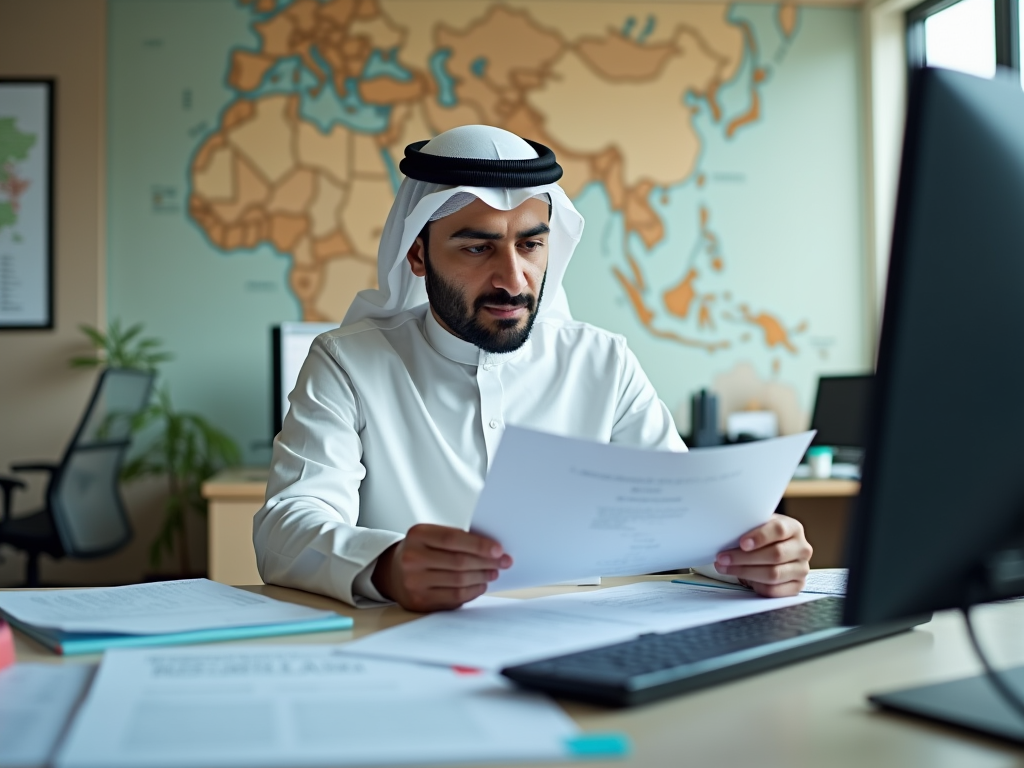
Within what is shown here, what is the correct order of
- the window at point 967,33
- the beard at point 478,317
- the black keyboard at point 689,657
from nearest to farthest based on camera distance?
A: 1. the black keyboard at point 689,657
2. the beard at point 478,317
3. the window at point 967,33

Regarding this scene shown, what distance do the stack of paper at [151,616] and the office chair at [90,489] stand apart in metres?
2.50

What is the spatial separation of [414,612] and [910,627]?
55 centimetres

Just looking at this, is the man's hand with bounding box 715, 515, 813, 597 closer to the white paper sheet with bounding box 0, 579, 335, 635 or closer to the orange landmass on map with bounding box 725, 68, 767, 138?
the white paper sheet with bounding box 0, 579, 335, 635

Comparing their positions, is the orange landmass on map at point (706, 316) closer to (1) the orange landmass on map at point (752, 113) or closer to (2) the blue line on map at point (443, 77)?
(1) the orange landmass on map at point (752, 113)

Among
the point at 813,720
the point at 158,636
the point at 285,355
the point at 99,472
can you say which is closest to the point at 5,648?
the point at 158,636

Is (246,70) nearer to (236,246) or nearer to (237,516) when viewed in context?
(236,246)

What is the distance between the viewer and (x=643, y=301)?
4.50 meters

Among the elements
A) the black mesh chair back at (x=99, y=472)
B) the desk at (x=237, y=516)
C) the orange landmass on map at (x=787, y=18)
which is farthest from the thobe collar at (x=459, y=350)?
the orange landmass on map at (x=787, y=18)

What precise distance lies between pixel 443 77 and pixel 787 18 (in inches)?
66.5

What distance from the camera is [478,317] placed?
6.09 ft

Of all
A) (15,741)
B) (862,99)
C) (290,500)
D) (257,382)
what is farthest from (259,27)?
(15,741)

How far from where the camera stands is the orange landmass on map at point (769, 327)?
4.56m

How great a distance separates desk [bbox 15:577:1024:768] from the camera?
636mm

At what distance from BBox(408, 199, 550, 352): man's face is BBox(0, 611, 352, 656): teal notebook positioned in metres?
0.91
